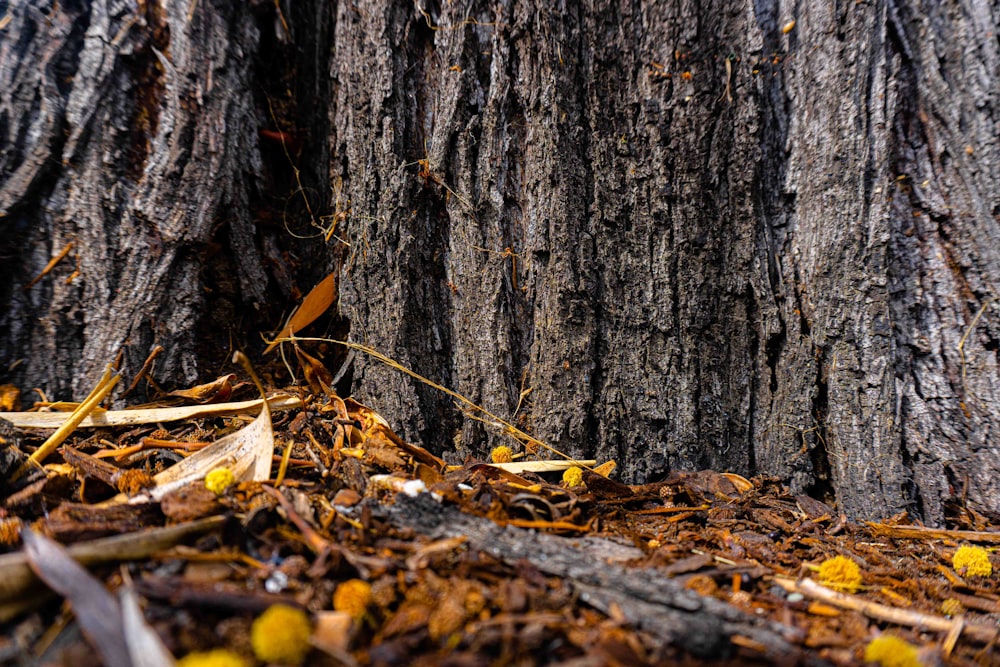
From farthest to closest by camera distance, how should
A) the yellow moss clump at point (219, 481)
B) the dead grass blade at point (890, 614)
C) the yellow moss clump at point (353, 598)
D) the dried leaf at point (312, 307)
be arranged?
the dried leaf at point (312, 307) → the yellow moss clump at point (219, 481) → the dead grass blade at point (890, 614) → the yellow moss clump at point (353, 598)

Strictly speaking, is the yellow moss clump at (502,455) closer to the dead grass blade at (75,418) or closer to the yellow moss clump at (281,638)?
the yellow moss clump at (281,638)

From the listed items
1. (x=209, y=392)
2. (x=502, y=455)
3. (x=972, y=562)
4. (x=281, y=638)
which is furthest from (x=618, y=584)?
(x=209, y=392)

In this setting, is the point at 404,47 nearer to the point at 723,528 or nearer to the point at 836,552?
the point at 723,528

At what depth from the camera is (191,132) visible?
1546mm

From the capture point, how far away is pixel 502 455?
5.11 ft

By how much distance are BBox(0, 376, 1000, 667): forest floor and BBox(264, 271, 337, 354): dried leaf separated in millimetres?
299

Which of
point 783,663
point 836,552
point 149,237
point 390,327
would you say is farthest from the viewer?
point 390,327

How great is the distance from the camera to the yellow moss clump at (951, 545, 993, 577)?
1216mm

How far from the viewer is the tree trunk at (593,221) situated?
4.88 feet

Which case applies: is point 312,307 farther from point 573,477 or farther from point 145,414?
point 573,477

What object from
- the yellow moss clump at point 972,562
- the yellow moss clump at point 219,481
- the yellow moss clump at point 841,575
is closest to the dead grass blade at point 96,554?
the yellow moss clump at point 219,481

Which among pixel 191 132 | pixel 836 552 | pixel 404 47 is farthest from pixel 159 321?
pixel 836 552

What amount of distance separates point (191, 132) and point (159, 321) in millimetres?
536

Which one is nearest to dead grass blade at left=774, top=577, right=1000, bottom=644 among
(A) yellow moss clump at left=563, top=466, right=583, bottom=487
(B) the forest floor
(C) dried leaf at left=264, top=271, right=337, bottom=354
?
(B) the forest floor
